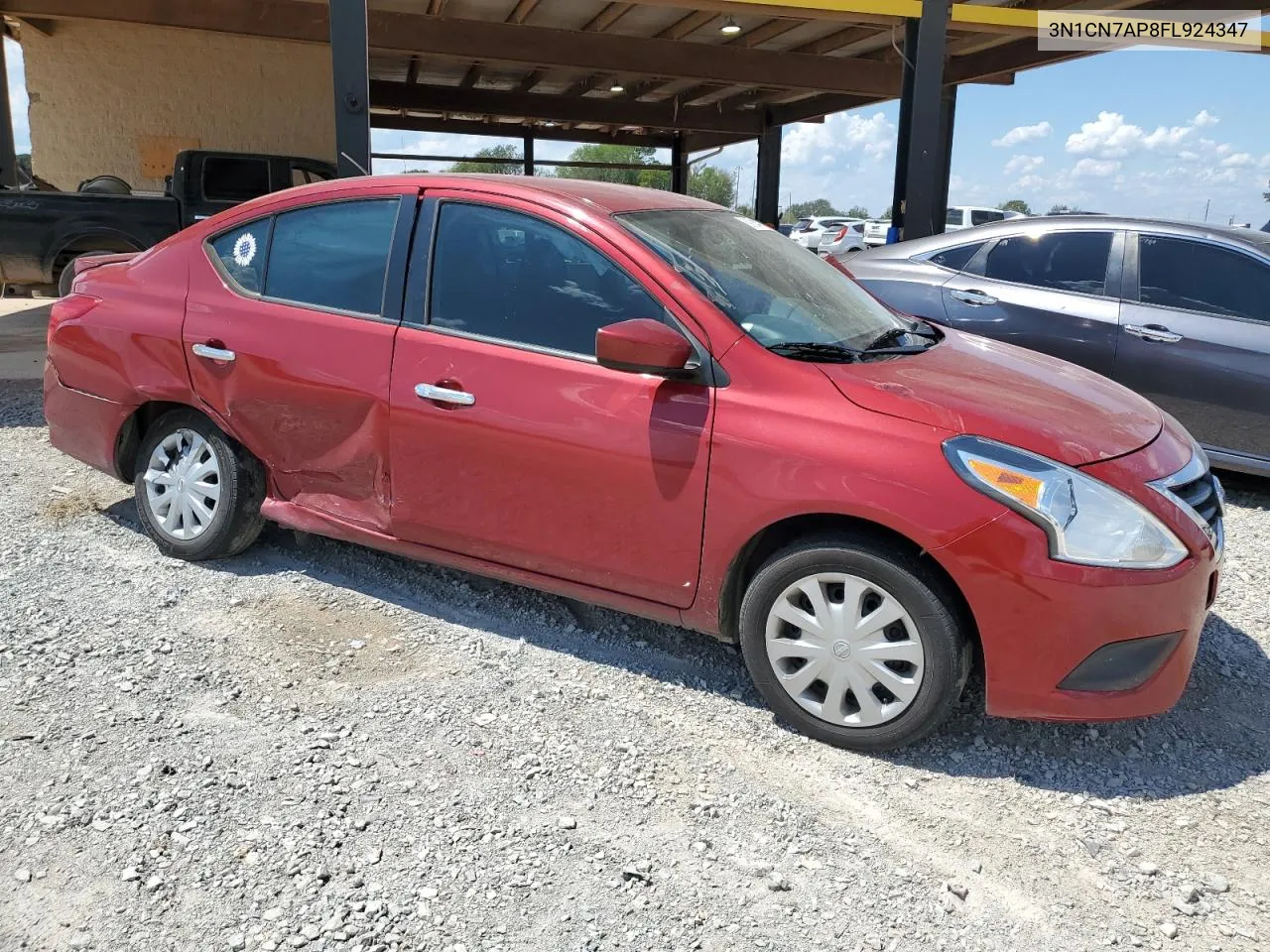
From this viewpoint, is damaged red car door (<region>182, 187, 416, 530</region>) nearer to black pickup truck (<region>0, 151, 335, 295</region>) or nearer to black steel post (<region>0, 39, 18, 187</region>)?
black pickup truck (<region>0, 151, 335, 295</region>)

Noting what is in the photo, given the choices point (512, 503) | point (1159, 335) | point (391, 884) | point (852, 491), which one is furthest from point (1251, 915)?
point (1159, 335)

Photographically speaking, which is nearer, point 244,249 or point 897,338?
point 897,338

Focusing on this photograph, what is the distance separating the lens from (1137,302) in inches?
222

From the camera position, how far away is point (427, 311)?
3562 mm

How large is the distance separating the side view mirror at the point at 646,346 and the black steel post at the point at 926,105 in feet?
20.7

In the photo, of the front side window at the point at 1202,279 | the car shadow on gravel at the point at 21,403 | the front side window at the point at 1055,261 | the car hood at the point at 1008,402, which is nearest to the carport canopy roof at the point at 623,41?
the front side window at the point at 1055,261

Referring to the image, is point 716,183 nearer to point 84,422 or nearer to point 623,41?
point 623,41

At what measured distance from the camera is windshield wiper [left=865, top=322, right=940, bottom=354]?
3449 millimetres

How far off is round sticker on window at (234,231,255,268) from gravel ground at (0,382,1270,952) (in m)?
1.37

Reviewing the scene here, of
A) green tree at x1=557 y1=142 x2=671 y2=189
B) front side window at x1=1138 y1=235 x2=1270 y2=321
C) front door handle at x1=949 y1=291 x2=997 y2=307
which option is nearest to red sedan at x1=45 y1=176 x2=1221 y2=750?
front door handle at x1=949 y1=291 x2=997 y2=307

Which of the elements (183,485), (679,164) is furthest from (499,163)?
(183,485)

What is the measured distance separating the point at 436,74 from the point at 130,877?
16973mm

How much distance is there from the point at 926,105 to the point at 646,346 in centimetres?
667

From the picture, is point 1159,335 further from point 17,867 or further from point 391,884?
point 17,867
